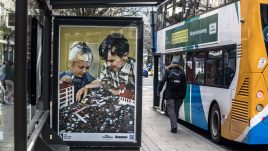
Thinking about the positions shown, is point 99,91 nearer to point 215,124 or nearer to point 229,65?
point 229,65

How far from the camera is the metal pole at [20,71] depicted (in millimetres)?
3105

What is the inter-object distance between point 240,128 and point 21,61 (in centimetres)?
630

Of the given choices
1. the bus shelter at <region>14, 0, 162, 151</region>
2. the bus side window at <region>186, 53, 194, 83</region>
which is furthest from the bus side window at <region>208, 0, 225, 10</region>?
the bus shelter at <region>14, 0, 162, 151</region>

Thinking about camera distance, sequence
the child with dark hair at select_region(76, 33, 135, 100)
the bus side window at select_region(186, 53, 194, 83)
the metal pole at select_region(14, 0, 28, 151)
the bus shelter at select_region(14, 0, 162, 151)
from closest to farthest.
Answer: the metal pole at select_region(14, 0, 28, 151) < the bus shelter at select_region(14, 0, 162, 151) < the child with dark hair at select_region(76, 33, 135, 100) < the bus side window at select_region(186, 53, 194, 83)

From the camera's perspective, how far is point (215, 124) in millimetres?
10445

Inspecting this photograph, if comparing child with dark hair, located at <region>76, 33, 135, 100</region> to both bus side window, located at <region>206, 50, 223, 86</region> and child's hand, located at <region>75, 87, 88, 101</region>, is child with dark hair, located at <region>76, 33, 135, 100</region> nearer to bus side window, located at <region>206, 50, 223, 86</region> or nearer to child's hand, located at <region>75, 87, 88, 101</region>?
child's hand, located at <region>75, 87, 88, 101</region>

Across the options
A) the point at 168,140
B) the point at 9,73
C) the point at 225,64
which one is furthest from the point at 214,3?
the point at 9,73

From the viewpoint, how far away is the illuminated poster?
7086mm

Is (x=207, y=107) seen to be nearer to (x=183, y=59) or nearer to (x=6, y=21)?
(x=183, y=59)

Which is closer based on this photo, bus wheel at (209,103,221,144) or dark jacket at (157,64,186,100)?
bus wheel at (209,103,221,144)

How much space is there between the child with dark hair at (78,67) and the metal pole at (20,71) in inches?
154

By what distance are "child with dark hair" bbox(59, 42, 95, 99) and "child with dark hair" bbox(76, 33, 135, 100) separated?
0.10 meters

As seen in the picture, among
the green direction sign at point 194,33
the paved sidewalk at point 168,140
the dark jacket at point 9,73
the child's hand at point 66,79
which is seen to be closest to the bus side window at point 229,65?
the green direction sign at point 194,33

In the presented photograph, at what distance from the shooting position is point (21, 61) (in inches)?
123
